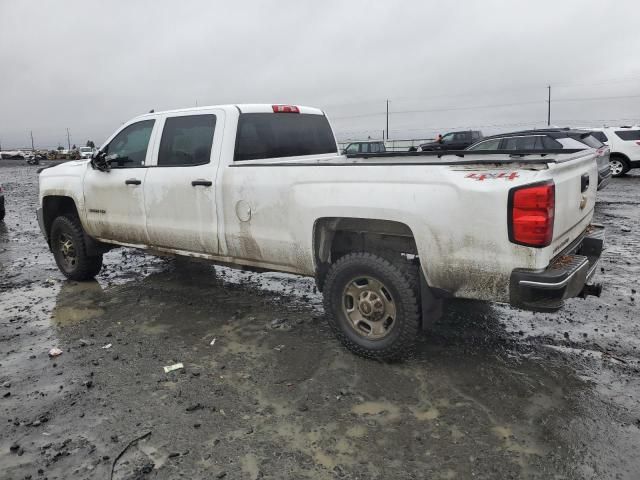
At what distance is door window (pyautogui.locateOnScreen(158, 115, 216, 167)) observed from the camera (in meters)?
4.79

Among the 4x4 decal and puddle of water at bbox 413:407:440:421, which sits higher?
the 4x4 decal

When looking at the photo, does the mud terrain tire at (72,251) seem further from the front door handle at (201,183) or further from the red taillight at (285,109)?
the red taillight at (285,109)

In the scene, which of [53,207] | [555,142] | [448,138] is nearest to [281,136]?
[53,207]

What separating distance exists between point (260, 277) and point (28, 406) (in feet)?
10.9

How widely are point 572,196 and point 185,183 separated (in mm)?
3345

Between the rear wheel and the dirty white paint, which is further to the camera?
the rear wheel

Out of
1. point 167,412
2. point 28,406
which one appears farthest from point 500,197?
point 28,406

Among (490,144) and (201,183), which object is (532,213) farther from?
(490,144)

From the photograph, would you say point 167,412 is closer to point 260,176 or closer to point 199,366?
point 199,366

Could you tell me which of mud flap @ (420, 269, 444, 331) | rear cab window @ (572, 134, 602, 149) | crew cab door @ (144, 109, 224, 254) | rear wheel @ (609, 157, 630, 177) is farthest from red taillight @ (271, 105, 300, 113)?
rear wheel @ (609, 157, 630, 177)

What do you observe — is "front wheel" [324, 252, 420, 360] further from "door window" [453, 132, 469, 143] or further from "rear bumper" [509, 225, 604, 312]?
"door window" [453, 132, 469, 143]

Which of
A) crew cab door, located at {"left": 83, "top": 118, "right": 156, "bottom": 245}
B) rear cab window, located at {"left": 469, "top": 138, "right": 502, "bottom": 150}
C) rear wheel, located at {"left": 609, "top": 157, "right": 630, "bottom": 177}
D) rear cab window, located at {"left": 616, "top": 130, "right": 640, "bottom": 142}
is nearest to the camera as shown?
crew cab door, located at {"left": 83, "top": 118, "right": 156, "bottom": 245}

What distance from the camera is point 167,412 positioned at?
3273mm

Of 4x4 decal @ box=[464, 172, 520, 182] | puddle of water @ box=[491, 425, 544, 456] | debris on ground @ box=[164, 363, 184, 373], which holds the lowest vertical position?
puddle of water @ box=[491, 425, 544, 456]
